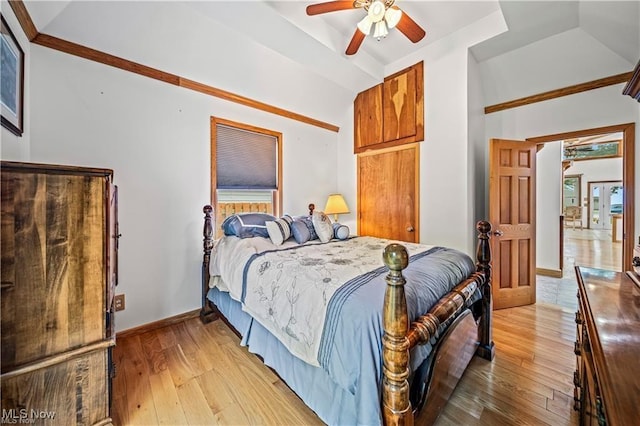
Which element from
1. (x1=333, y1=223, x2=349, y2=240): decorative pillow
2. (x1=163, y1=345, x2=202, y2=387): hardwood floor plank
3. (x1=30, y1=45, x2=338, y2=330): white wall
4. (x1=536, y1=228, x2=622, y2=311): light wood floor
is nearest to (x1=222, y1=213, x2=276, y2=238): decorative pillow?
(x1=30, y1=45, x2=338, y2=330): white wall

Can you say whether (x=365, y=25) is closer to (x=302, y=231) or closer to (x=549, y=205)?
(x=302, y=231)

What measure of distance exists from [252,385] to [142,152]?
2.20 meters

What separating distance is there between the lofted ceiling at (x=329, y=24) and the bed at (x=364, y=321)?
1986 millimetres

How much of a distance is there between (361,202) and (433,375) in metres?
3.04

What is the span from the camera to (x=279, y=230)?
8.36ft

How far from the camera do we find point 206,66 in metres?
2.62

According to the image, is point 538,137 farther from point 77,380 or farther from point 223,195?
point 77,380

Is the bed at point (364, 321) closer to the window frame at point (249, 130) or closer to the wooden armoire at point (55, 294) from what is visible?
the wooden armoire at point (55, 294)

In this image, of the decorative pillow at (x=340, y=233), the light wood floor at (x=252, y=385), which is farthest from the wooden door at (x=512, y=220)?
the decorative pillow at (x=340, y=233)

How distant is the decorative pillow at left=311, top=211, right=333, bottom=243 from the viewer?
2.69 meters

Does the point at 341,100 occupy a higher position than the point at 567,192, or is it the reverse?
the point at 341,100

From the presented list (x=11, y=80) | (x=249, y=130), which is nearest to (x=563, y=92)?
(x=249, y=130)

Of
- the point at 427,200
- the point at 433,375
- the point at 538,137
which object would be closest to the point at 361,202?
the point at 427,200

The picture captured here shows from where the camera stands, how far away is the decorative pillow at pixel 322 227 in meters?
2.69
